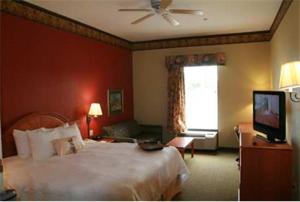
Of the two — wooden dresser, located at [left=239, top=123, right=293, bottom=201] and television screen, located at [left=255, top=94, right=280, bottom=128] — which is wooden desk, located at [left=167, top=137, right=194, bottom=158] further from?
wooden dresser, located at [left=239, top=123, right=293, bottom=201]

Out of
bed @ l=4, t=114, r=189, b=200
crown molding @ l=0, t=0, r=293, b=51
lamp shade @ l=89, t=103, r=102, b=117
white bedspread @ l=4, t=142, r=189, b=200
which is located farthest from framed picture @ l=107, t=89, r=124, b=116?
white bedspread @ l=4, t=142, r=189, b=200

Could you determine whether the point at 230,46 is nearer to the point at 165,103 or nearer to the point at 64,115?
the point at 165,103

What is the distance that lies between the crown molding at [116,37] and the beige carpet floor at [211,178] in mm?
2631

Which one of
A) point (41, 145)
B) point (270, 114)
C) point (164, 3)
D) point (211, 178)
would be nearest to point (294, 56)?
point (270, 114)

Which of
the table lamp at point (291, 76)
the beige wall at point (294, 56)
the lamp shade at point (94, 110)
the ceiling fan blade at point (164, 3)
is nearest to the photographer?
the table lamp at point (291, 76)

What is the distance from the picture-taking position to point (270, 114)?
136 inches

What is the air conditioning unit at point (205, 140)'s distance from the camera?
6.06 metres

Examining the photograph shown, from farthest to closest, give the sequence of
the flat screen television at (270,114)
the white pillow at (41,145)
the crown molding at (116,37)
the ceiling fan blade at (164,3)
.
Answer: the crown molding at (116,37) → the white pillow at (41,145) → the ceiling fan blade at (164,3) → the flat screen television at (270,114)

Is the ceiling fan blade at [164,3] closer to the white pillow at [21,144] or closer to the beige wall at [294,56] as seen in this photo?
the beige wall at [294,56]

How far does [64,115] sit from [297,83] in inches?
137

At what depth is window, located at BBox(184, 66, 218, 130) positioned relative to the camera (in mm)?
6375

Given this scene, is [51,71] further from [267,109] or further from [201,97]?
[201,97]

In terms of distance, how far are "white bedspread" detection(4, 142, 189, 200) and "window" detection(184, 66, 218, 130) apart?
2.95 m

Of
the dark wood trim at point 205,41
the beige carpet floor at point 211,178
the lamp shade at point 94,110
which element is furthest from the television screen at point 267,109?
the lamp shade at point 94,110
